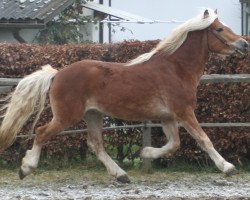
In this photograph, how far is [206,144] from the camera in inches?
331

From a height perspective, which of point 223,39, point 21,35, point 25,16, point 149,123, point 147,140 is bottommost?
point 147,140

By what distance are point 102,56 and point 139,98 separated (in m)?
2.22

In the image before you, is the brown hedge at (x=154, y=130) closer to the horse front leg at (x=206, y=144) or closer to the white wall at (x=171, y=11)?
→ the horse front leg at (x=206, y=144)

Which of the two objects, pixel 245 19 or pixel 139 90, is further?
pixel 245 19

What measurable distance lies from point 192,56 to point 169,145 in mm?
1115

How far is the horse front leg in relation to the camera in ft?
27.2

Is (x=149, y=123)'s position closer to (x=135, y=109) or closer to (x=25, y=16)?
(x=135, y=109)

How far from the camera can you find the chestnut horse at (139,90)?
8.51 m

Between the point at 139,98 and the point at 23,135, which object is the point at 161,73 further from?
the point at 23,135

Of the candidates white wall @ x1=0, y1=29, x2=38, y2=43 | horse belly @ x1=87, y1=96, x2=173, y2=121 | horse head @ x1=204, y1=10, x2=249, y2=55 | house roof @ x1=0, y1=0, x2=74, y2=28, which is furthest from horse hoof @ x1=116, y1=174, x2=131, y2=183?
white wall @ x1=0, y1=29, x2=38, y2=43

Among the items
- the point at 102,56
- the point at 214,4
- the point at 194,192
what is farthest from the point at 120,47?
the point at 214,4

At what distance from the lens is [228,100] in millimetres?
10320

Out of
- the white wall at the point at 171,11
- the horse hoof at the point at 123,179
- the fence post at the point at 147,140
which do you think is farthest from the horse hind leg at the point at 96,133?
the white wall at the point at 171,11

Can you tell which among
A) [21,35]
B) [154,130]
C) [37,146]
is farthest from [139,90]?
[21,35]
